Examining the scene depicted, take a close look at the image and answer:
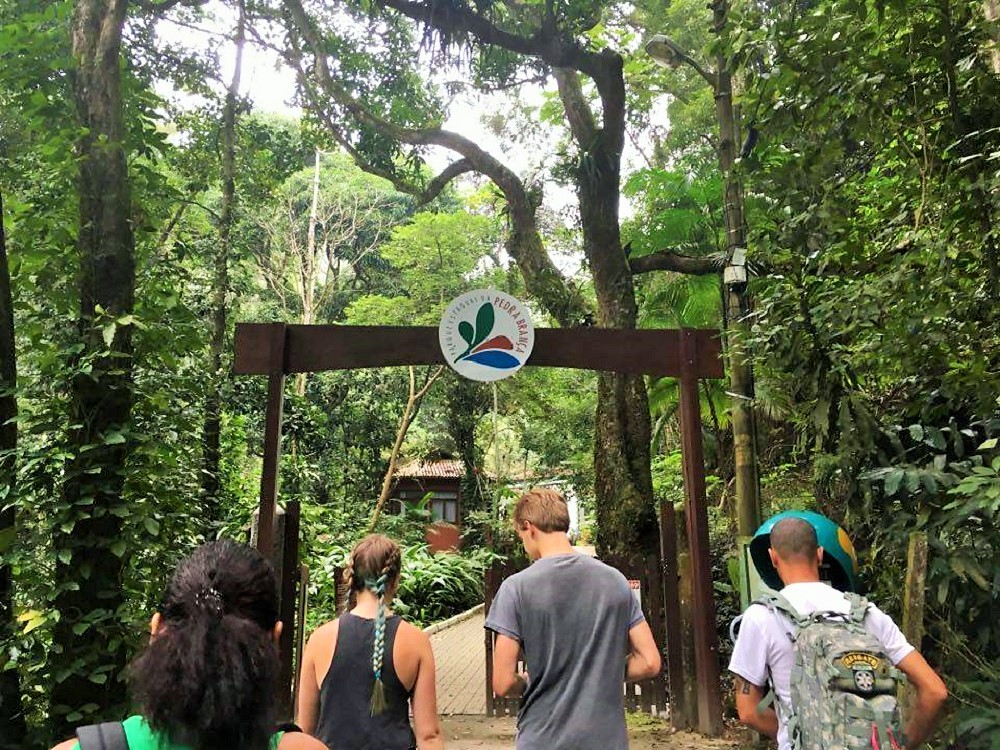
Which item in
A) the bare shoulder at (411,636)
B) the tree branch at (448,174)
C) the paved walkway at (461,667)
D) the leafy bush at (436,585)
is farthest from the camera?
the leafy bush at (436,585)

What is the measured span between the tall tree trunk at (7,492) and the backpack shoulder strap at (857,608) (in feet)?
13.8

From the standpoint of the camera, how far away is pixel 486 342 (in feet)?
20.7

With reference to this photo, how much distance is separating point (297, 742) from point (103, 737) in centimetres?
34

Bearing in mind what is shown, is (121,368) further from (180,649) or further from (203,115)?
(203,115)

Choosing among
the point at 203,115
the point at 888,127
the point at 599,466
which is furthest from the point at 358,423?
the point at 888,127

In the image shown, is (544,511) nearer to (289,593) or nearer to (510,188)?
(289,593)

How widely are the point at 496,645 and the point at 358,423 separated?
1733 cm

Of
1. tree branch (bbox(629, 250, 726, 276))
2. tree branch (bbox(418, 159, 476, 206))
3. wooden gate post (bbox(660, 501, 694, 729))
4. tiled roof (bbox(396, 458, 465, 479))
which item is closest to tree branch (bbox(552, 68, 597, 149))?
tree branch (bbox(418, 159, 476, 206))

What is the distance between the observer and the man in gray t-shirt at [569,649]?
2754 mm

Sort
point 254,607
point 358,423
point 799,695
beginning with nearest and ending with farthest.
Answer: point 254,607 → point 799,695 → point 358,423

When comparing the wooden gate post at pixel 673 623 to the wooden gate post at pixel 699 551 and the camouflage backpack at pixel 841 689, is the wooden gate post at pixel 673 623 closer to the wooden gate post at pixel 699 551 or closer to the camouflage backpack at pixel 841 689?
the wooden gate post at pixel 699 551

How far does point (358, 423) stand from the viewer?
19.8 m

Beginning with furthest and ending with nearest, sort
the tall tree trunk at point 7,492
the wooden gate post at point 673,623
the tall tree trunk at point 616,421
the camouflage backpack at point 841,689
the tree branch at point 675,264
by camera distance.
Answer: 1. the tree branch at point 675,264
2. the tall tree trunk at point 616,421
3. the wooden gate post at point 673,623
4. the tall tree trunk at point 7,492
5. the camouflage backpack at point 841,689

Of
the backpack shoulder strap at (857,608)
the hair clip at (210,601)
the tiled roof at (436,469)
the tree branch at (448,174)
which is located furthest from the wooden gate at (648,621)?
the tiled roof at (436,469)
